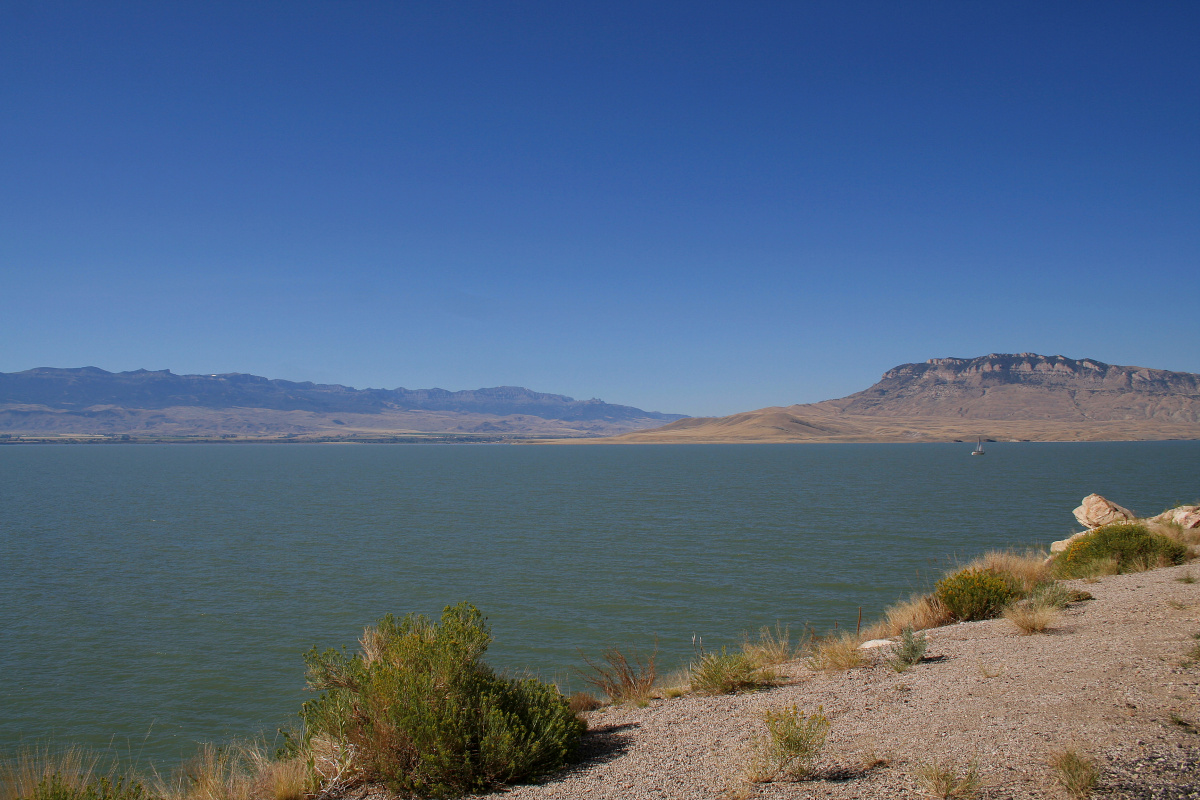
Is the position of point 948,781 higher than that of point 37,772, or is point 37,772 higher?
point 948,781

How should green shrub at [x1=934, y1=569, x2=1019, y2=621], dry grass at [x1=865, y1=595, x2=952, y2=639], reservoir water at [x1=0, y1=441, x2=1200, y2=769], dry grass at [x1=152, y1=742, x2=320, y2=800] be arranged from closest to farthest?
dry grass at [x1=152, y1=742, x2=320, y2=800]
green shrub at [x1=934, y1=569, x2=1019, y2=621]
dry grass at [x1=865, y1=595, x2=952, y2=639]
reservoir water at [x1=0, y1=441, x2=1200, y2=769]

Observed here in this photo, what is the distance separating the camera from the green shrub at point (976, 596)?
12.1 m

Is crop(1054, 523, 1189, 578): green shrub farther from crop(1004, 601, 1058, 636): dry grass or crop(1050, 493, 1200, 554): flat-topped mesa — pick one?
crop(1004, 601, 1058, 636): dry grass

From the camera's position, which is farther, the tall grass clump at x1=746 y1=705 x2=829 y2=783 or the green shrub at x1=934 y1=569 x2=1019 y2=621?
the green shrub at x1=934 y1=569 x2=1019 y2=621

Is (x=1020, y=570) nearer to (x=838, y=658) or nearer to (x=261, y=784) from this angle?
(x=838, y=658)

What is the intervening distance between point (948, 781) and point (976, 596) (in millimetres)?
8288

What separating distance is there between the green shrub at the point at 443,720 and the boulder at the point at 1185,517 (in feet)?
66.9

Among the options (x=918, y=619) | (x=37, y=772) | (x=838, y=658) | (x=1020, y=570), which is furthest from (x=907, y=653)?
(x=37, y=772)

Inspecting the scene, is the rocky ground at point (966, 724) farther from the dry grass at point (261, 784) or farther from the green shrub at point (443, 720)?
the dry grass at point (261, 784)

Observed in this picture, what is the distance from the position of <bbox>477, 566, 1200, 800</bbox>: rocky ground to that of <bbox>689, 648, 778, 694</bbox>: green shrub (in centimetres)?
31

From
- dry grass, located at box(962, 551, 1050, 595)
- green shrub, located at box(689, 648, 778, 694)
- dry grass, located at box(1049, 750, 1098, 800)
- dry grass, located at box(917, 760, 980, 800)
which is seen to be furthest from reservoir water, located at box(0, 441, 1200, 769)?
dry grass, located at box(1049, 750, 1098, 800)

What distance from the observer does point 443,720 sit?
6402 mm

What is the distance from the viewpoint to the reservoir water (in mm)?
13258

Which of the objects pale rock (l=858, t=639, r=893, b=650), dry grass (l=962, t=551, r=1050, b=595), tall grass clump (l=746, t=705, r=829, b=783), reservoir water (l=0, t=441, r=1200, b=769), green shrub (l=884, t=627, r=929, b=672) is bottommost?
reservoir water (l=0, t=441, r=1200, b=769)
